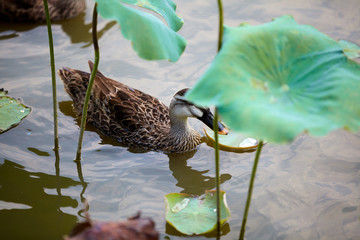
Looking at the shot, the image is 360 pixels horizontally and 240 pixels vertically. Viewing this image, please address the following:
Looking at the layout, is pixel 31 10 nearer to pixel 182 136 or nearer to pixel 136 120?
pixel 136 120

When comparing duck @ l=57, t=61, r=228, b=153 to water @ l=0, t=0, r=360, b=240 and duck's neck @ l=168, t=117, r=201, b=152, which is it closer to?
duck's neck @ l=168, t=117, r=201, b=152

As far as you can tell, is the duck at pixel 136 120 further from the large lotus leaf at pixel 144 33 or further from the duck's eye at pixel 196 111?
the large lotus leaf at pixel 144 33

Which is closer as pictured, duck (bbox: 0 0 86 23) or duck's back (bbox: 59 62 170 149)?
duck's back (bbox: 59 62 170 149)

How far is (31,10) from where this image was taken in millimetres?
6984

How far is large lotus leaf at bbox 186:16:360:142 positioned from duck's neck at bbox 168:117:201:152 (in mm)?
2397

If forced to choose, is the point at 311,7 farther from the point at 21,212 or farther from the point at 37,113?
the point at 21,212

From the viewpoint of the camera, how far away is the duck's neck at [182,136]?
5.39 metres

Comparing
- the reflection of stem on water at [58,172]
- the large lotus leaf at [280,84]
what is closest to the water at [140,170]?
the reflection of stem on water at [58,172]

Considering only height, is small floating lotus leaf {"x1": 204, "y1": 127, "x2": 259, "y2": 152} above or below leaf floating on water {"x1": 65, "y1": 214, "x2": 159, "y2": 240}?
below

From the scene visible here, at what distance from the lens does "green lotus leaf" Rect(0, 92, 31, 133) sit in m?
5.34

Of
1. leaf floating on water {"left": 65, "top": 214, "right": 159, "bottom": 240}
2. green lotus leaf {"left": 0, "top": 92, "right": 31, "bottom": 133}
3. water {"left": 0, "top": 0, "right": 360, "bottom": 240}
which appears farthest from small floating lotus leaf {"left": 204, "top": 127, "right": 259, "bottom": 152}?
leaf floating on water {"left": 65, "top": 214, "right": 159, "bottom": 240}

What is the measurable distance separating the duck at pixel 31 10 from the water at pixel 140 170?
1.30 ft

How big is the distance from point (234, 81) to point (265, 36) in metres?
0.51

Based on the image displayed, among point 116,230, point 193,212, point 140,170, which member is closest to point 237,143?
point 140,170
